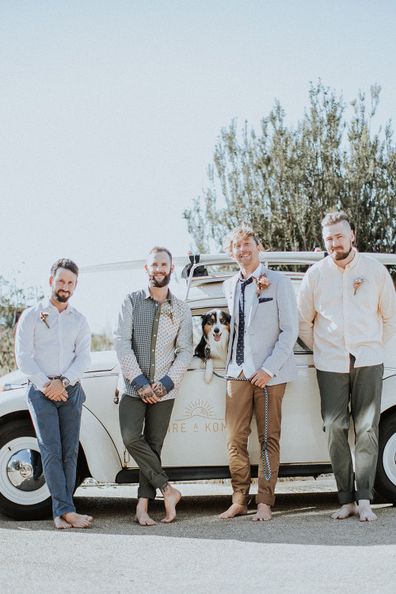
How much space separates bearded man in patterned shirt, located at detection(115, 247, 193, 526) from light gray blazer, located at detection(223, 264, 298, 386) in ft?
1.46

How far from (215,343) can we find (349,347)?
1.03 m

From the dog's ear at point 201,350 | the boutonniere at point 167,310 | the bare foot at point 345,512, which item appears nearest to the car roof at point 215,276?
the dog's ear at point 201,350

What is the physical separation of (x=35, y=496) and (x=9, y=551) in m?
1.26

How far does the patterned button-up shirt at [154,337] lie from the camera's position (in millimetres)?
6805

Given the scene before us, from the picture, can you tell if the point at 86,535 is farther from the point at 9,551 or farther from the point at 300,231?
the point at 300,231

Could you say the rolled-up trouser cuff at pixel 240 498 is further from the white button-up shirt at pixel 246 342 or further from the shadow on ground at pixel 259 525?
the white button-up shirt at pixel 246 342

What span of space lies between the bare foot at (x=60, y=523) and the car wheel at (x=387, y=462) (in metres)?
2.42

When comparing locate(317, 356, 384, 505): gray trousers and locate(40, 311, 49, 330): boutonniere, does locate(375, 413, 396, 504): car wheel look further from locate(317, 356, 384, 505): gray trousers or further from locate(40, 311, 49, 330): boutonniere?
locate(40, 311, 49, 330): boutonniere

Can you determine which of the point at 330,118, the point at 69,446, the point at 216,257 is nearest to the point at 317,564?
the point at 69,446

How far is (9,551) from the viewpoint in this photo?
224 inches

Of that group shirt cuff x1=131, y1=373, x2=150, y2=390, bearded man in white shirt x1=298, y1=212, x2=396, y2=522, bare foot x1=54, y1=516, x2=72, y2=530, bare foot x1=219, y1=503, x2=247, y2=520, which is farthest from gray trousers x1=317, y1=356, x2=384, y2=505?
bare foot x1=54, y1=516, x2=72, y2=530

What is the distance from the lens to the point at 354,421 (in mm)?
6910

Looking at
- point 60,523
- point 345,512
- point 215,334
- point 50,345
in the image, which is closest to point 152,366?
point 215,334

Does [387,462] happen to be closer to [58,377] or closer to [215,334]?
[215,334]
